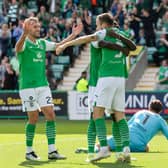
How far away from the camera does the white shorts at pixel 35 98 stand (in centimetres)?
1349

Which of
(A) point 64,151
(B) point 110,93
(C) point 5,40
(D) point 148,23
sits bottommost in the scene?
(A) point 64,151

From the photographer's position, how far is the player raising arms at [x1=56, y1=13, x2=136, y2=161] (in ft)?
40.8

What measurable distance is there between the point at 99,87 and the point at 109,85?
171 mm

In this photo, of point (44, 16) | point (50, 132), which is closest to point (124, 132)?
point (50, 132)

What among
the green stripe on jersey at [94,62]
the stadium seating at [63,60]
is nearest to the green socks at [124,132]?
the green stripe on jersey at [94,62]

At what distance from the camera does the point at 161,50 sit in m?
30.1

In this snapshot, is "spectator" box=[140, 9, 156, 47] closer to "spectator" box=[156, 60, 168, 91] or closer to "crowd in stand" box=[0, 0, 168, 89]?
"crowd in stand" box=[0, 0, 168, 89]

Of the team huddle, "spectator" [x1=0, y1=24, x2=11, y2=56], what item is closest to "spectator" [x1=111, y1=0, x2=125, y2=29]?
"spectator" [x1=0, y1=24, x2=11, y2=56]

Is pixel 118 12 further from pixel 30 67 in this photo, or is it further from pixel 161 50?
pixel 30 67

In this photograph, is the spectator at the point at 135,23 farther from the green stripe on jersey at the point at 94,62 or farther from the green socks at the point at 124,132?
the green socks at the point at 124,132

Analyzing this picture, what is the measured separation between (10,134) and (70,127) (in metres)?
3.48

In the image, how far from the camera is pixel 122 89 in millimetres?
12609

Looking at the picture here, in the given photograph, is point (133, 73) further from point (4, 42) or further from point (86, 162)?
point (86, 162)

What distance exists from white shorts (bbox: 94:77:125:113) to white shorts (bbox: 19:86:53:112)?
124 centimetres
